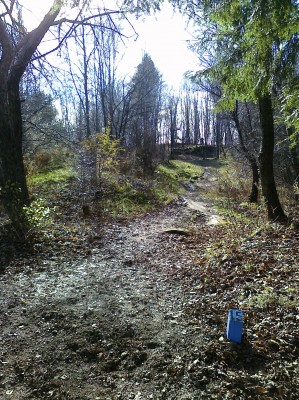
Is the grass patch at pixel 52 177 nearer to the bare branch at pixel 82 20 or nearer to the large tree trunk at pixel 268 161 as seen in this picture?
the bare branch at pixel 82 20

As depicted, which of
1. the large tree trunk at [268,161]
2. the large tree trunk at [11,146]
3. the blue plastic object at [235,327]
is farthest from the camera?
the large tree trunk at [268,161]

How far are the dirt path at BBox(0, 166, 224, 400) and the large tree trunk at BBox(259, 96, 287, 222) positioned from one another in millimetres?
3091

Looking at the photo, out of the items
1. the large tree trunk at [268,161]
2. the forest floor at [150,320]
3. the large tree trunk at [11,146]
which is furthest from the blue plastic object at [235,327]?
the large tree trunk at [11,146]

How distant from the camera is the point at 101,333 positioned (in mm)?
3729

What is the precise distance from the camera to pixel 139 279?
5.48 meters

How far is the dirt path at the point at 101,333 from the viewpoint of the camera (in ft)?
9.48

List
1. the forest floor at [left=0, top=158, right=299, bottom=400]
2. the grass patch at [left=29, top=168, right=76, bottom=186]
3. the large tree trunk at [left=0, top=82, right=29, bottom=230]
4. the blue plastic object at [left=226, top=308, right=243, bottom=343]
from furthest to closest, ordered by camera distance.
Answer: the grass patch at [left=29, top=168, right=76, bottom=186] → the large tree trunk at [left=0, top=82, right=29, bottom=230] → the blue plastic object at [left=226, top=308, right=243, bottom=343] → the forest floor at [left=0, top=158, right=299, bottom=400]

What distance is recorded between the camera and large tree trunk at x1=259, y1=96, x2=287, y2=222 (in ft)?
26.0

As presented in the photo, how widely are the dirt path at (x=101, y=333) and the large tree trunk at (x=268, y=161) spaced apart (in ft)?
10.1

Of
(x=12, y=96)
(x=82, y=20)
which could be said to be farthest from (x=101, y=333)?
(x=82, y=20)

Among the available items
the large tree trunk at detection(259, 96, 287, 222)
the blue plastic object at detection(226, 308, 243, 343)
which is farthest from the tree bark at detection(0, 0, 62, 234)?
the blue plastic object at detection(226, 308, 243, 343)

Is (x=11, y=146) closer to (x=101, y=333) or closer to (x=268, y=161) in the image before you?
(x=101, y=333)

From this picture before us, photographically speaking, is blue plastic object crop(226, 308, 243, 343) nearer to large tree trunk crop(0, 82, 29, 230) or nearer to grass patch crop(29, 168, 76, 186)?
large tree trunk crop(0, 82, 29, 230)

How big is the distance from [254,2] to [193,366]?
13.8ft
